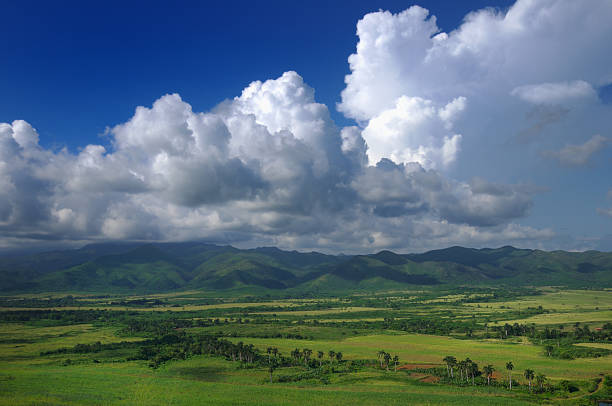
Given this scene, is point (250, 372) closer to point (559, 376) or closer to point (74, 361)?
point (74, 361)

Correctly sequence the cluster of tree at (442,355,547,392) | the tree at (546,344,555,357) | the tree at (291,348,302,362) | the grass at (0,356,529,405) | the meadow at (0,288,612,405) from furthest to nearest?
the tree at (546,344,555,357)
the tree at (291,348,302,362)
the cluster of tree at (442,355,547,392)
the meadow at (0,288,612,405)
the grass at (0,356,529,405)

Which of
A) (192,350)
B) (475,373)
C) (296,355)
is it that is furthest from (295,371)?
(192,350)

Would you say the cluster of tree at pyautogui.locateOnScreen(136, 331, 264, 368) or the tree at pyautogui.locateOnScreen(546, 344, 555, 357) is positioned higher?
the tree at pyautogui.locateOnScreen(546, 344, 555, 357)

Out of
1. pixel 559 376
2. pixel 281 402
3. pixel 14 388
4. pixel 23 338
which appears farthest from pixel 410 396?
pixel 23 338

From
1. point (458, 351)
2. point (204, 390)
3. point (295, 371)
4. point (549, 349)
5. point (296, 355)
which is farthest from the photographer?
point (458, 351)

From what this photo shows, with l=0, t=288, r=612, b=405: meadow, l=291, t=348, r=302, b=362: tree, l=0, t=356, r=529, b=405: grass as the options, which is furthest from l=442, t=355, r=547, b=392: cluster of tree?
l=291, t=348, r=302, b=362: tree

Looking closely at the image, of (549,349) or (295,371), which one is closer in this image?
(295,371)

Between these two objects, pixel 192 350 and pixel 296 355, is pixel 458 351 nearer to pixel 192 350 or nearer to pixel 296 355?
pixel 296 355

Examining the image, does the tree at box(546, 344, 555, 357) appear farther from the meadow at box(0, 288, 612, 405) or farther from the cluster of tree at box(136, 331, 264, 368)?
the cluster of tree at box(136, 331, 264, 368)

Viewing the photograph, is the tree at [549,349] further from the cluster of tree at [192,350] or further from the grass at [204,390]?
the cluster of tree at [192,350]

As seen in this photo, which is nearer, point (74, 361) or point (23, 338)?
point (74, 361)

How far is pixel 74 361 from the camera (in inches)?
5625

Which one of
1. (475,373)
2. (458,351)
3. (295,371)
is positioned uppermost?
(475,373)

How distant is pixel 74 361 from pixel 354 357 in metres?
103
